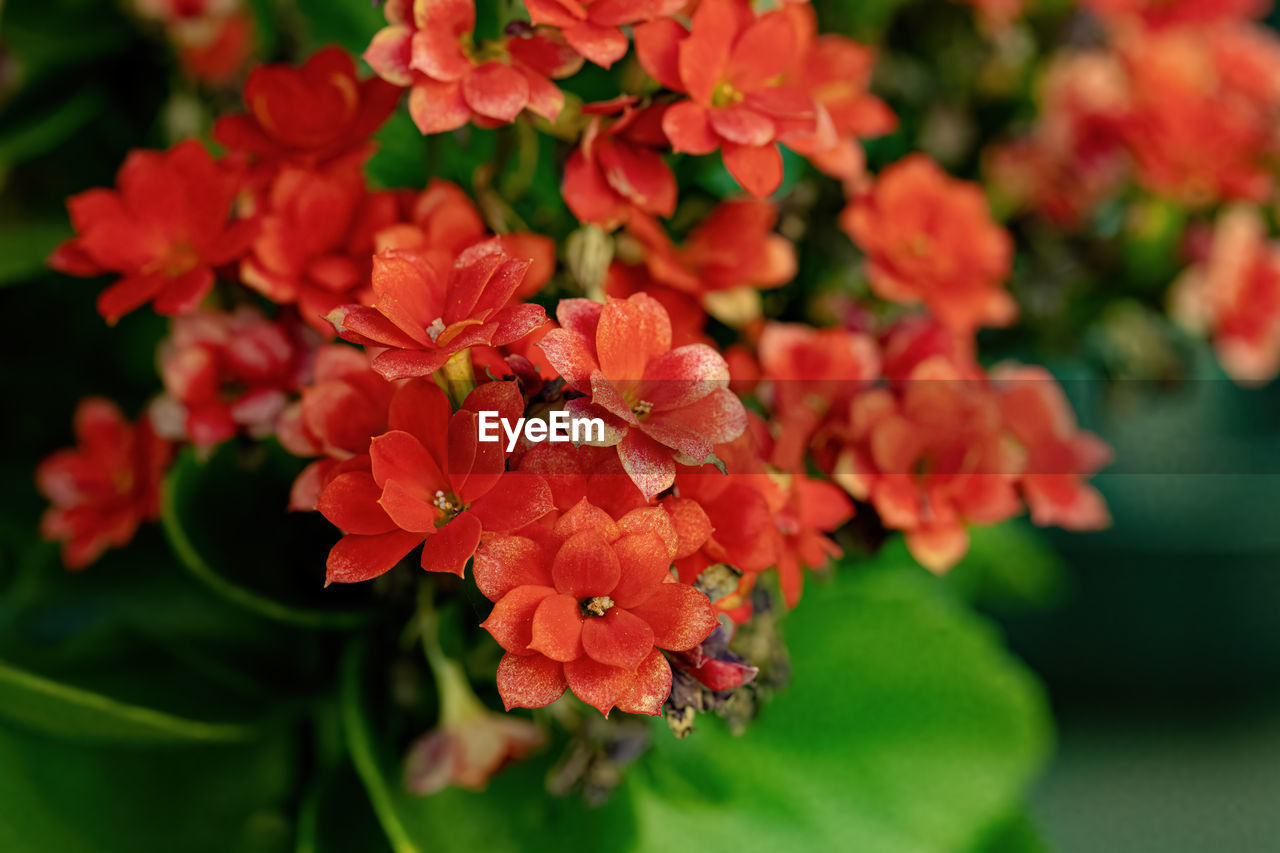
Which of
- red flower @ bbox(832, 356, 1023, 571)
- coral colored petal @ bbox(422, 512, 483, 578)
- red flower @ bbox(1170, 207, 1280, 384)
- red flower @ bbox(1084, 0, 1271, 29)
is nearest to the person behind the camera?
coral colored petal @ bbox(422, 512, 483, 578)

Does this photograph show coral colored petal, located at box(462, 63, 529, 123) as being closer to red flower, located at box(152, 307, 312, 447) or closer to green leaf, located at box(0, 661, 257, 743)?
red flower, located at box(152, 307, 312, 447)

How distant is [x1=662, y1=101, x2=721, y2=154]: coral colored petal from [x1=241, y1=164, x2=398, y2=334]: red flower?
0.31 feet

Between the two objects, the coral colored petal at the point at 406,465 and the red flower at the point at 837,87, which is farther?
the red flower at the point at 837,87

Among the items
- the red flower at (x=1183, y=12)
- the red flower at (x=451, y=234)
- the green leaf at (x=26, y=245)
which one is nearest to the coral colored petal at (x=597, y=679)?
the red flower at (x=451, y=234)

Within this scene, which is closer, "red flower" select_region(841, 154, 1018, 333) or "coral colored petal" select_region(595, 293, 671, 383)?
"coral colored petal" select_region(595, 293, 671, 383)

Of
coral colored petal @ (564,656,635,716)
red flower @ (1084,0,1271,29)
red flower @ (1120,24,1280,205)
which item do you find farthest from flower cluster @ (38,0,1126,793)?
red flower @ (1084,0,1271,29)

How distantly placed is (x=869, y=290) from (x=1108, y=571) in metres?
0.65

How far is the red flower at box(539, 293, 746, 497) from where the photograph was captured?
0.71 feet

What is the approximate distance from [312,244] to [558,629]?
15 cm

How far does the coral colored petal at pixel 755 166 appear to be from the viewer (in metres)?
0.27

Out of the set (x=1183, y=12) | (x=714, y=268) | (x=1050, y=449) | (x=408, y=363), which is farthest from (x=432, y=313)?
(x=1183, y=12)

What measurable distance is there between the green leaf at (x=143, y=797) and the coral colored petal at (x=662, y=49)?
1.00 feet

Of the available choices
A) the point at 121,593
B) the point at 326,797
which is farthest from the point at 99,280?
the point at 326,797

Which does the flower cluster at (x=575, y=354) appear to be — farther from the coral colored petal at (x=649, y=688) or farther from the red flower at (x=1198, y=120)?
the red flower at (x=1198, y=120)
